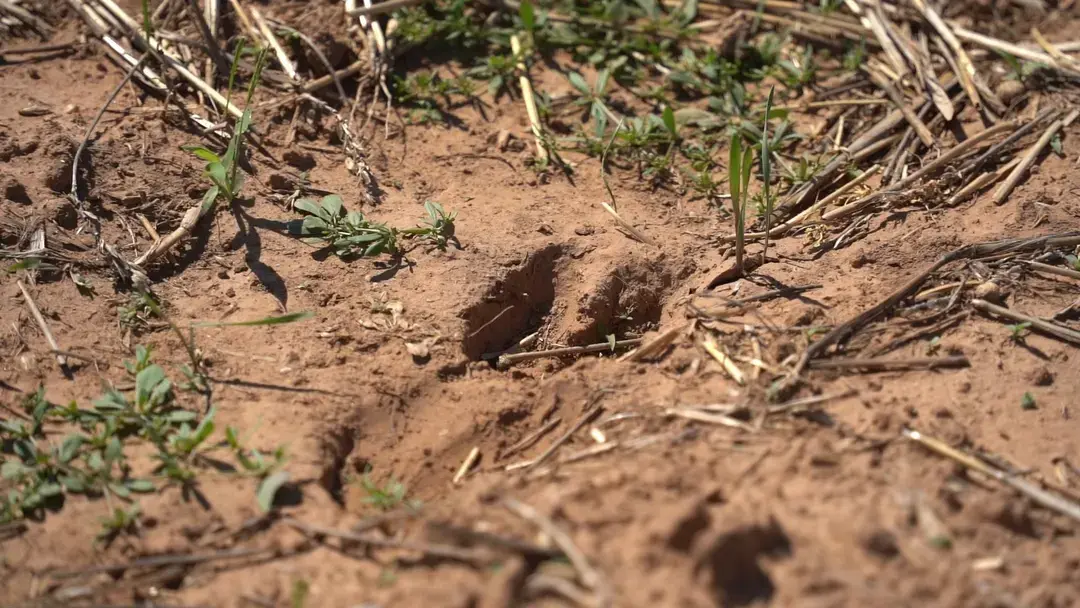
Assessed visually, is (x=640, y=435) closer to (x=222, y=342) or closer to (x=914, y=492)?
(x=914, y=492)

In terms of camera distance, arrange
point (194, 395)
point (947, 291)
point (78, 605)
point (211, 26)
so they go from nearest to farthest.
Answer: point (78, 605) < point (194, 395) < point (947, 291) < point (211, 26)

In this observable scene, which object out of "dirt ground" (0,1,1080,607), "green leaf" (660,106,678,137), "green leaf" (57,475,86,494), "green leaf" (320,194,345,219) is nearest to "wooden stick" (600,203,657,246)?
"dirt ground" (0,1,1080,607)

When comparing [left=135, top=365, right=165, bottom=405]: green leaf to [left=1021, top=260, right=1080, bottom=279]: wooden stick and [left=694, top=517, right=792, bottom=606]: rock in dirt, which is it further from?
[left=1021, top=260, right=1080, bottom=279]: wooden stick

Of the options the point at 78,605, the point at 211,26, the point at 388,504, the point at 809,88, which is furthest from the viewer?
the point at 809,88

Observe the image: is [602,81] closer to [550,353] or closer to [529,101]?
[529,101]

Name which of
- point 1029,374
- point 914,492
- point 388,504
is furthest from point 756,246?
point 388,504
